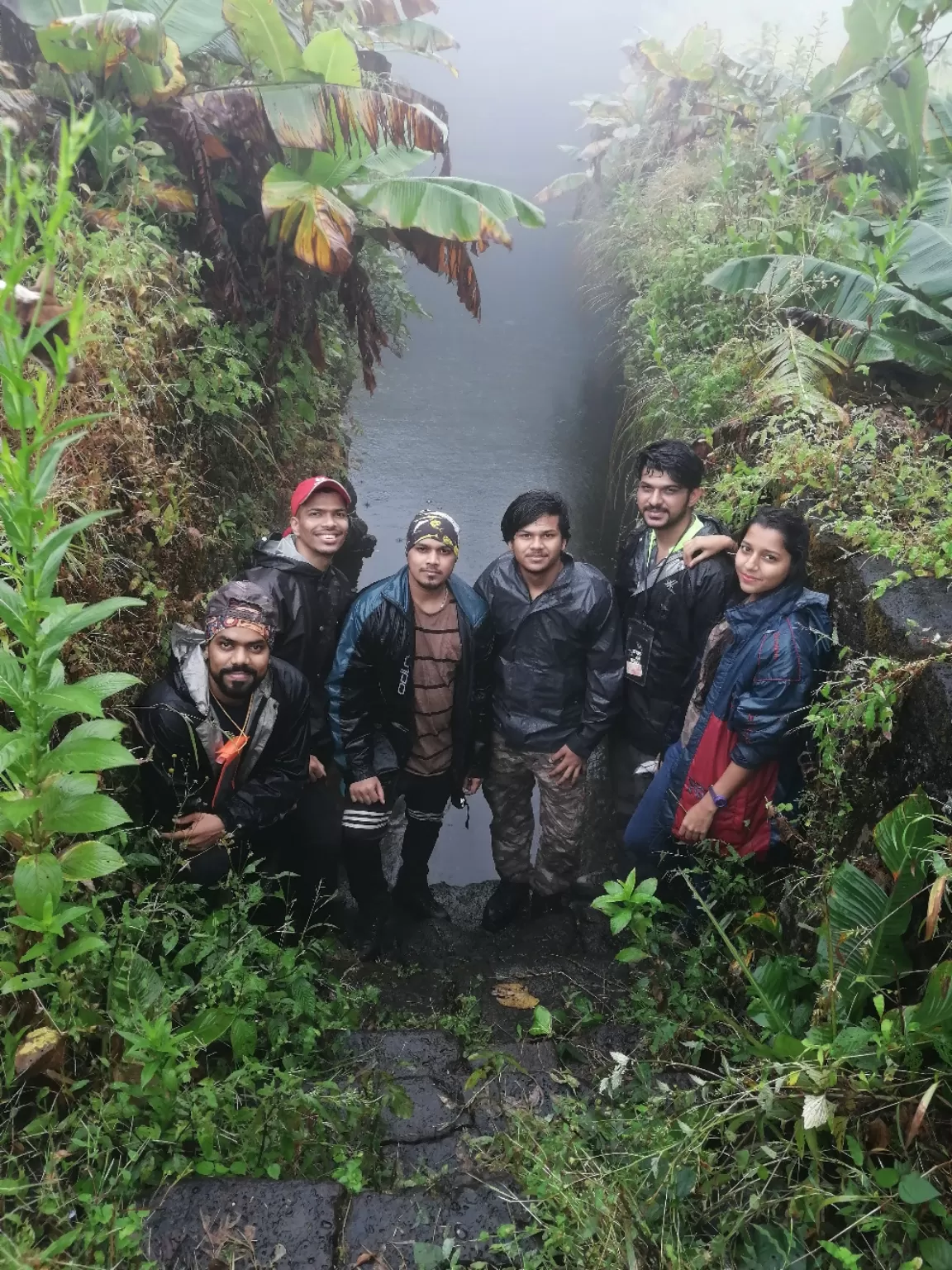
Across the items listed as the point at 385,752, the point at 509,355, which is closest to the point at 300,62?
the point at 385,752

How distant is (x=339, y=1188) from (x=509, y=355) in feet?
38.1

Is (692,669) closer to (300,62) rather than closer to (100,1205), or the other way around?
(100,1205)

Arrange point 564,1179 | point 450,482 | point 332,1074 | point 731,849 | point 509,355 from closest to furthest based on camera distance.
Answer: point 564,1179
point 332,1074
point 731,849
point 450,482
point 509,355

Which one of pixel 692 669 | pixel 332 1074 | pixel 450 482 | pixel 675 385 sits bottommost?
pixel 332 1074

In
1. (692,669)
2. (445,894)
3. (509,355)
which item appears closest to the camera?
(692,669)

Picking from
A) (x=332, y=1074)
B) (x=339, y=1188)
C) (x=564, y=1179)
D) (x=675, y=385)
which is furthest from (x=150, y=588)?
(x=675, y=385)

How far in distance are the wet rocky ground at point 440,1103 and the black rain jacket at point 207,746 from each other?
989 mm

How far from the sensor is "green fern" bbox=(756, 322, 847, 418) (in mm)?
4641

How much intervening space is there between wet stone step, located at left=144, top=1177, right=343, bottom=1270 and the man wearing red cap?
1774 mm

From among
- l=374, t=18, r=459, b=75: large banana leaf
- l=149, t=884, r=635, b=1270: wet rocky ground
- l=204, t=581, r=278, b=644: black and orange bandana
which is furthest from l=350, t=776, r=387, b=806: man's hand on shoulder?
l=374, t=18, r=459, b=75: large banana leaf

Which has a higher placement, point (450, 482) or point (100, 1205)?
point (450, 482)

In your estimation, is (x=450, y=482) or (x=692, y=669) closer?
(x=692, y=669)

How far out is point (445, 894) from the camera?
497 centimetres

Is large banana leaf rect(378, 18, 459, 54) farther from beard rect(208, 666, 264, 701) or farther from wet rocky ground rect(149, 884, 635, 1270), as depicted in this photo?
wet rocky ground rect(149, 884, 635, 1270)
